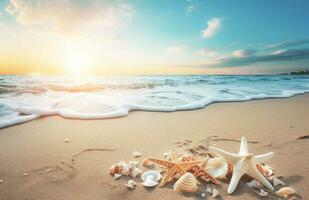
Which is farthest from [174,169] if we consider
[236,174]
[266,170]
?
[266,170]

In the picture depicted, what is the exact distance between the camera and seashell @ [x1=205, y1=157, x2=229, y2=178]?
86.3 inches

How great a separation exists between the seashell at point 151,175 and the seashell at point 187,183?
273 mm

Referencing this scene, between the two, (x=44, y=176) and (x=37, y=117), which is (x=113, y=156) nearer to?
(x=44, y=176)

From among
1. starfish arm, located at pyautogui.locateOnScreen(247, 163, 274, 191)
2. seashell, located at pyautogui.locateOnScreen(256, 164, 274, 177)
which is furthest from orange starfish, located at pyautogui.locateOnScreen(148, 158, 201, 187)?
seashell, located at pyautogui.locateOnScreen(256, 164, 274, 177)

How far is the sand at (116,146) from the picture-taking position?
2.11 metres

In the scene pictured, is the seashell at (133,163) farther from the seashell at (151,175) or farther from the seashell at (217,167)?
the seashell at (217,167)

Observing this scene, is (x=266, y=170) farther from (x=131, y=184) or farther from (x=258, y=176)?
(x=131, y=184)

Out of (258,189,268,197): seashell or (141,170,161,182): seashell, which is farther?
(141,170,161,182): seashell

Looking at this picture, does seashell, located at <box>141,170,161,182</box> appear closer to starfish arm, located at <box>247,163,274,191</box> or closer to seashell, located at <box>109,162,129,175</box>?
seashell, located at <box>109,162,129,175</box>

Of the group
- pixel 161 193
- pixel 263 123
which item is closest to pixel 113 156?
pixel 161 193

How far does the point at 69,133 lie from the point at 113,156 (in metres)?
1.23

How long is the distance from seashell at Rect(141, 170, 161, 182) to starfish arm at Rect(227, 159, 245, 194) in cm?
68

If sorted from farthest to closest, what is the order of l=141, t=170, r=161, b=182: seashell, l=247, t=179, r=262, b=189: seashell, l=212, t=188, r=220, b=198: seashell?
l=141, t=170, r=161, b=182: seashell, l=247, t=179, r=262, b=189: seashell, l=212, t=188, r=220, b=198: seashell

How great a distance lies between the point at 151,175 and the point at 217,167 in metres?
0.68
